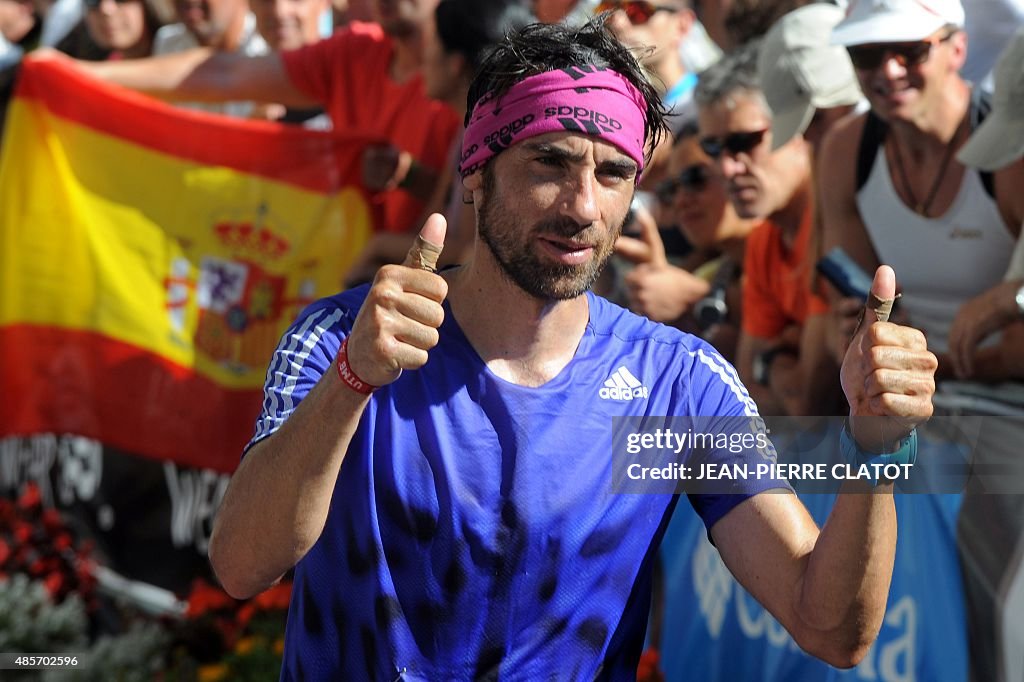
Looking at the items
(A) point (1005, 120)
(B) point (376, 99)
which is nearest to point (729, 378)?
(A) point (1005, 120)

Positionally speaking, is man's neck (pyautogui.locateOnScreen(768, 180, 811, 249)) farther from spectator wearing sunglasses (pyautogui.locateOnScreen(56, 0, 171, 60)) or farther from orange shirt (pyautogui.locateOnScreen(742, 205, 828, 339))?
spectator wearing sunglasses (pyautogui.locateOnScreen(56, 0, 171, 60))

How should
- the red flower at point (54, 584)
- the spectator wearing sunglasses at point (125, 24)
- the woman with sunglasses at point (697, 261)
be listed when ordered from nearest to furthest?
the woman with sunglasses at point (697, 261) → the red flower at point (54, 584) → the spectator wearing sunglasses at point (125, 24)

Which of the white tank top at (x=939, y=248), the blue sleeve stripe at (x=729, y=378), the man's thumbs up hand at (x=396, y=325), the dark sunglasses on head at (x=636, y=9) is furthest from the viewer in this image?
the dark sunglasses on head at (x=636, y=9)

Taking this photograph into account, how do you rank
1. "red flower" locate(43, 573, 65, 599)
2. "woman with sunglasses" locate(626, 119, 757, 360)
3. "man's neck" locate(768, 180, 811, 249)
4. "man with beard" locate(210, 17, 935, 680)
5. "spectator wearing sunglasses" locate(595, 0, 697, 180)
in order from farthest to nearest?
"red flower" locate(43, 573, 65, 599), "spectator wearing sunglasses" locate(595, 0, 697, 180), "woman with sunglasses" locate(626, 119, 757, 360), "man's neck" locate(768, 180, 811, 249), "man with beard" locate(210, 17, 935, 680)

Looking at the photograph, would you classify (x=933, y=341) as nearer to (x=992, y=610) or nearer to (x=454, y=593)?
(x=992, y=610)

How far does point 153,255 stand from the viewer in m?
7.17

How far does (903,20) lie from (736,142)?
41.7 inches

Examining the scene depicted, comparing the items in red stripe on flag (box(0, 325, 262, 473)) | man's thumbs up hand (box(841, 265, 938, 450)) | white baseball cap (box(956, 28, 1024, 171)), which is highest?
white baseball cap (box(956, 28, 1024, 171))

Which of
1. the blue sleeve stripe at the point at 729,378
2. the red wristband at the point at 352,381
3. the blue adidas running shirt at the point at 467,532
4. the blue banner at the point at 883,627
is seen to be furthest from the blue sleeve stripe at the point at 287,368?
the blue banner at the point at 883,627

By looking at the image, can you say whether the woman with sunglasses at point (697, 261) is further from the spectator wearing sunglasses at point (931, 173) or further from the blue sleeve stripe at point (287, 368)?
the blue sleeve stripe at point (287, 368)

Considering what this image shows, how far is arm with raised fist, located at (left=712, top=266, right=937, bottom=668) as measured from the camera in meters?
2.65

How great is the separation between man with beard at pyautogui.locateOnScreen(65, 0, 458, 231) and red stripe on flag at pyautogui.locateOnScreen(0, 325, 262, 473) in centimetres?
132

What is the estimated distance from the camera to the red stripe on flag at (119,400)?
696 cm

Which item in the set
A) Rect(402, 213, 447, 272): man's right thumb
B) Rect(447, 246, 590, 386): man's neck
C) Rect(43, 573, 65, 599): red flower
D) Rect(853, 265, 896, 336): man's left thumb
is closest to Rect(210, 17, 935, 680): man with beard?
Rect(447, 246, 590, 386): man's neck
